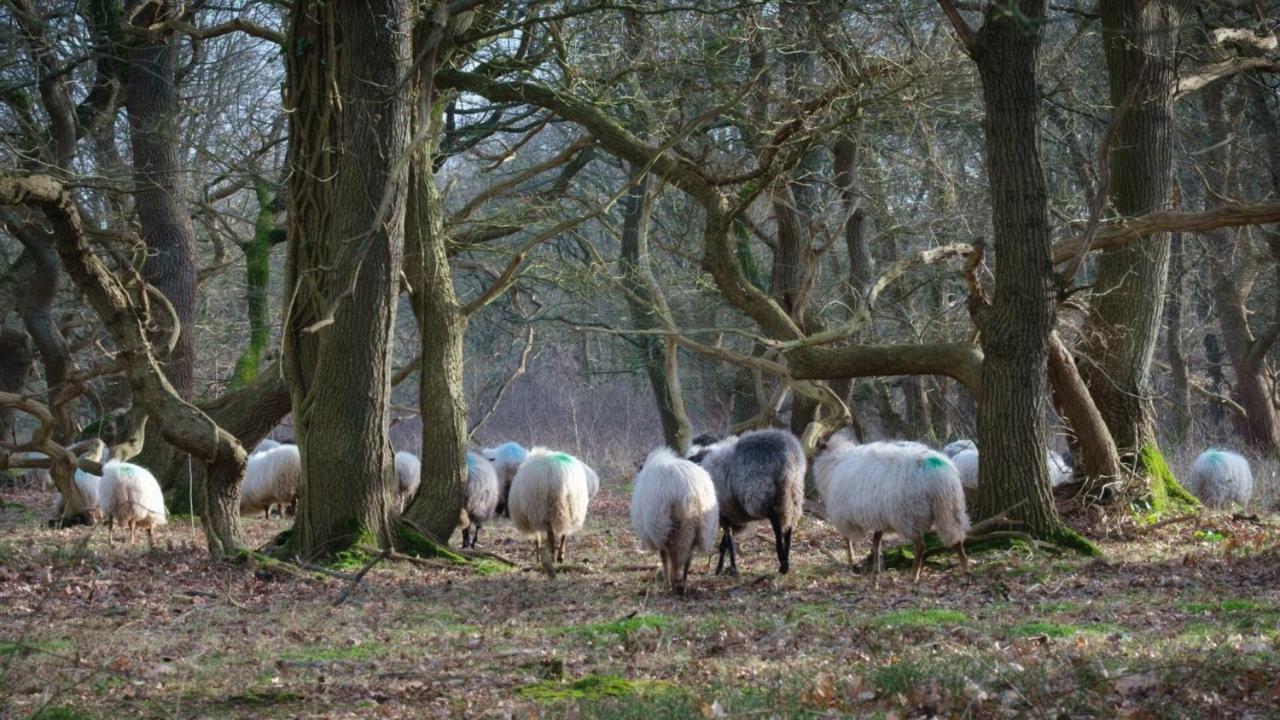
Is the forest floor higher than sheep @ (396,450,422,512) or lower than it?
lower

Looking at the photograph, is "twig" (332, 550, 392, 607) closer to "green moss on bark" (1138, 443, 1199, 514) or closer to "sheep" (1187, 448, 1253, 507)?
"green moss on bark" (1138, 443, 1199, 514)

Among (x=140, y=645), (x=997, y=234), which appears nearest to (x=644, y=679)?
(x=140, y=645)

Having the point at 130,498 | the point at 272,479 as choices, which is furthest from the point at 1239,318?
the point at 130,498

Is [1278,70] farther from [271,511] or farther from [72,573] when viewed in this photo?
[271,511]

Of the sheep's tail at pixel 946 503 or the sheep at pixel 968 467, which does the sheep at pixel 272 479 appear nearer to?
the sheep at pixel 968 467

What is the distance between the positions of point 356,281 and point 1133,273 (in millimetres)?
8194

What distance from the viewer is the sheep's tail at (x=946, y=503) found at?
1027 centimetres

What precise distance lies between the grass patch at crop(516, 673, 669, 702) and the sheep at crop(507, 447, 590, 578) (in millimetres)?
6111

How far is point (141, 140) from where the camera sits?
17.2m

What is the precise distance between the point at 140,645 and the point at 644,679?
3.14 meters

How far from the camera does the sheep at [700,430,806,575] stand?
460 inches

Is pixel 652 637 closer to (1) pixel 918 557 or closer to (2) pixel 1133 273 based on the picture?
(1) pixel 918 557

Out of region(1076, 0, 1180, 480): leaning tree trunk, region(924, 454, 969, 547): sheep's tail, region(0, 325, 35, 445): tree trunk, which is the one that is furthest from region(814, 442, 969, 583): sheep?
region(0, 325, 35, 445): tree trunk

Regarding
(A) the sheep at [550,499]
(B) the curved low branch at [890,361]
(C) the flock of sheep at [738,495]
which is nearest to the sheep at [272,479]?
(C) the flock of sheep at [738,495]
